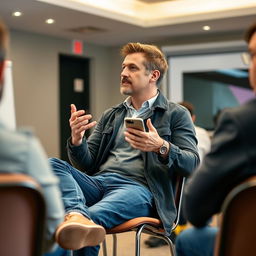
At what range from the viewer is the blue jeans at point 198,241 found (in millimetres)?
1699

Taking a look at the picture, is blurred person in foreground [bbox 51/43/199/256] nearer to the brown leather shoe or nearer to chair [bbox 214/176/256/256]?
the brown leather shoe

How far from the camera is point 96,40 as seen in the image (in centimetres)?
799

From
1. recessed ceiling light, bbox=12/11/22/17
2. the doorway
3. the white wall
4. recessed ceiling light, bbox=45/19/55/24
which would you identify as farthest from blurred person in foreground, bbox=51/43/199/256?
the doorway

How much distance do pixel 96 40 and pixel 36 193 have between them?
6831 millimetres

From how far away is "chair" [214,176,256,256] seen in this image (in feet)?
4.57

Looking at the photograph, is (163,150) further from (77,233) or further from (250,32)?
(250,32)

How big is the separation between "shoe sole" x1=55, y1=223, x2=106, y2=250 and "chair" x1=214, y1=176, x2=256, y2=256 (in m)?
0.72

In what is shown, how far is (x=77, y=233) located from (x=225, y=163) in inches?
32.7

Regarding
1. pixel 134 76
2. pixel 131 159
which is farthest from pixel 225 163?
pixel 134 76

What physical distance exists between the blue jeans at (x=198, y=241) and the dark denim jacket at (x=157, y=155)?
0.82 meters

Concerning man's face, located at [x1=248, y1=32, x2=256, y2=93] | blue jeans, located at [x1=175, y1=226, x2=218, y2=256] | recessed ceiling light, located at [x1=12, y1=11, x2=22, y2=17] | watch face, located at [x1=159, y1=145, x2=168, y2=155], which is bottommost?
blue jeans, located at [x1=175, y1=226, x2=218, y2=256]

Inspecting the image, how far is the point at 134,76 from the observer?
2980 millimetres

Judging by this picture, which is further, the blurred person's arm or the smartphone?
the smartphone

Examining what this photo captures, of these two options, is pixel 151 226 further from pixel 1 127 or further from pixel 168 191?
pixel 1 127
